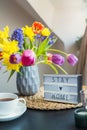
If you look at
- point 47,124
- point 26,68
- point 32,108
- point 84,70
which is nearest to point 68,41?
point 84,70

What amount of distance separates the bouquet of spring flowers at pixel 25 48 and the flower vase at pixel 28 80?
0.25 ft

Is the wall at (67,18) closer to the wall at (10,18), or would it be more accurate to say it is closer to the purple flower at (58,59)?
the wall at (10,18)

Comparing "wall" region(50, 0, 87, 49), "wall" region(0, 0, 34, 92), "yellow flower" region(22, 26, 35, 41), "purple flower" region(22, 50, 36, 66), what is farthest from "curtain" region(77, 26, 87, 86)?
"purple flower" region(22, 50, 36, 66)

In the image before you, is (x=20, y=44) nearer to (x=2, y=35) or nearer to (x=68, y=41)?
(x=2, y=35)

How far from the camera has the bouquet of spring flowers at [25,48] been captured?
3.65ft

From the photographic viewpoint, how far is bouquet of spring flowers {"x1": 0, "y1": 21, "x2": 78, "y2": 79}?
1113 mm

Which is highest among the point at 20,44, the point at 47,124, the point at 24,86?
the point at 20,44

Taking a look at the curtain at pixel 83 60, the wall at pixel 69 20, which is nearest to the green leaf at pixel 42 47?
the curtain at pixel 83 60

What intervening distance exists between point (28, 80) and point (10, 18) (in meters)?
1.32

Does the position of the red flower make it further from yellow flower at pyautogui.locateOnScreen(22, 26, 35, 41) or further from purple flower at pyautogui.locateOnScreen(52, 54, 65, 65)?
purple flower at pyautogui.locateOnScreen(52, 54, 65, 65)

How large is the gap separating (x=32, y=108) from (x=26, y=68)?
0.26 meters

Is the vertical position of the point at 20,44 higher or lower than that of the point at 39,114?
→ higher

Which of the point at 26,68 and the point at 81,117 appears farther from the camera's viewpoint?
the point at 26,68

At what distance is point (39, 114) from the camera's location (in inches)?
43.1
